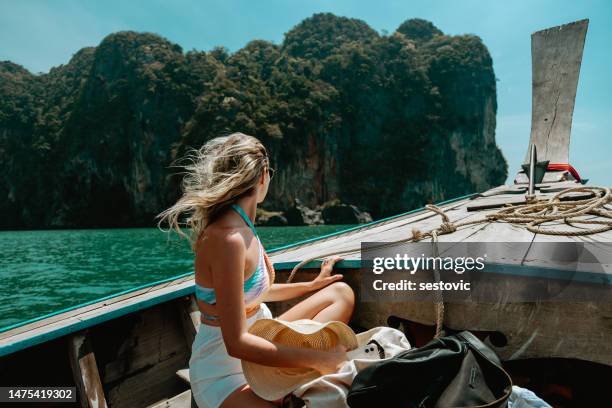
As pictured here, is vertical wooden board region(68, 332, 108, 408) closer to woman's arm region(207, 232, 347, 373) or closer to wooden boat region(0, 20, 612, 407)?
wooden boat region(0, 20, 612, 407)

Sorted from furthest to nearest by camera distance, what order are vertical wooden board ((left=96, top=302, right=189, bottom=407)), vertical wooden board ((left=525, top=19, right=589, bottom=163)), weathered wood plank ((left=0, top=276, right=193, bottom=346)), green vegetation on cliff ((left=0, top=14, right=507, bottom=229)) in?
green vegetation on cliff ((left=0, top=14, right=507, bottom=229)), vertical wooden board ((left=525, top=19, right=589, bottom=163)), vertical wooden board ((left=96, top=302, right=189, bottom=407)), weathered wood plank ((left=0, top=276, right=193, bottom=346))

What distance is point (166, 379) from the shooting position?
1845 mm

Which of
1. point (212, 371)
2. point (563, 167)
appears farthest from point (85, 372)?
point (563, 167)

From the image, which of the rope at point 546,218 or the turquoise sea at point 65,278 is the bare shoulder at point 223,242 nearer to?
the rope at point 546,218

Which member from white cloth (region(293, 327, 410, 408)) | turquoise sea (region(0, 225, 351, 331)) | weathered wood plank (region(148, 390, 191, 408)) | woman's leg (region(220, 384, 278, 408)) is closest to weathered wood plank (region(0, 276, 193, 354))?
weathered wood plank (region(148, 390, 191, 408))

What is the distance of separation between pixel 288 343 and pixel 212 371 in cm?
25

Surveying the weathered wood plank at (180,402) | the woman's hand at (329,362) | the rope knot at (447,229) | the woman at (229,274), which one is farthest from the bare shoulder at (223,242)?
the rope knot at (447,229)

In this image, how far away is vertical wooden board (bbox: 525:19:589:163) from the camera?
4852 millimetres

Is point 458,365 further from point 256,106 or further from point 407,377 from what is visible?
point 256,106

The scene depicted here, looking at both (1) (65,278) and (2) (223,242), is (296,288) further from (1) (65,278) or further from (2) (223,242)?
(1) (65,278)

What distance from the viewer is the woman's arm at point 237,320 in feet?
3.59

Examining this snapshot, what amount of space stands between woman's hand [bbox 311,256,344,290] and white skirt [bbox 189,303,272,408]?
1.74 feet

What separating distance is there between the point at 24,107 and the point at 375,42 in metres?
44.0

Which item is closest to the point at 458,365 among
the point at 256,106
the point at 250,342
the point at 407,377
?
the point at 407,377
